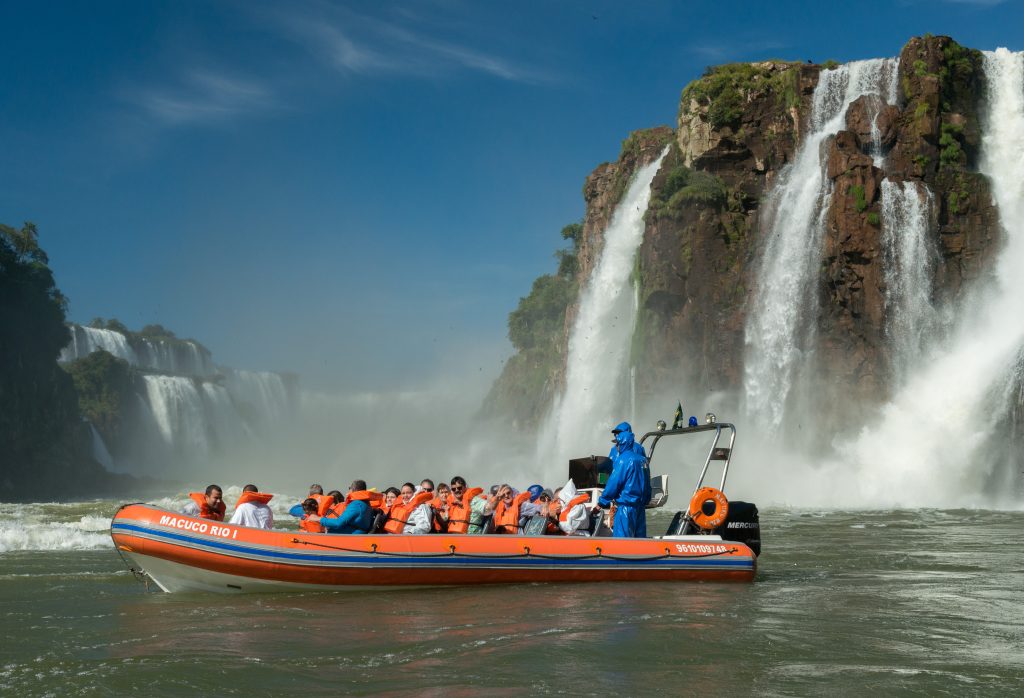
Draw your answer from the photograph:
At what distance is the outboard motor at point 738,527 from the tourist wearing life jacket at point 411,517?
3.53 metres

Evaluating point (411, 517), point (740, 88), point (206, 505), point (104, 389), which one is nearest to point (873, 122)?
point (740, 88)

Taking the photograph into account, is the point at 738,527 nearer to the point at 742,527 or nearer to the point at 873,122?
the point at 742,527

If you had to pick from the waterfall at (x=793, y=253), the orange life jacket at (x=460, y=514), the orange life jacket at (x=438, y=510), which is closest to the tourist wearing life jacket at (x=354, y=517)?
the orange life jacket at (x=438, y=510)

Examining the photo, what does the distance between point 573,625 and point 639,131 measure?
50.1 m

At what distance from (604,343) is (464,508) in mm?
38360

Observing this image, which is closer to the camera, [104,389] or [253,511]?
[253,511]

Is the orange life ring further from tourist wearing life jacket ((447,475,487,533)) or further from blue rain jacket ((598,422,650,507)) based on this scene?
tourist wearing life jacket ((447,475,487,533))

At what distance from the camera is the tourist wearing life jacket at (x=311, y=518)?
13.4m

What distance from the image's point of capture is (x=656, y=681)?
7.90 meters

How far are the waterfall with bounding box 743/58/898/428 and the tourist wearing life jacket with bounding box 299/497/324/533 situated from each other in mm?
28659

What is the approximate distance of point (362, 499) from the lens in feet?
43.1

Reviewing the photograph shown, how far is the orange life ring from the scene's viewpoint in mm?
14172

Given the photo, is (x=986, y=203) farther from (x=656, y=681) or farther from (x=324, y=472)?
(x=324, y=472)

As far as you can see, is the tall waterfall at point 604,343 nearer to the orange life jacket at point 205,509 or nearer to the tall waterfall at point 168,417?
the tall waterfall at point 168,417
